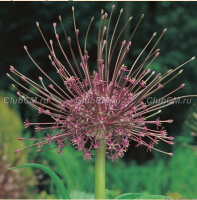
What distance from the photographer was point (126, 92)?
1156mm

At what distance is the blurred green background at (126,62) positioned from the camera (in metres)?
3.45

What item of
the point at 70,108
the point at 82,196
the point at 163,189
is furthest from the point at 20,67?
the point at 70,108

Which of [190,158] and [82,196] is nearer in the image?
[82,196]

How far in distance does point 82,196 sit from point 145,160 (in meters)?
3.08

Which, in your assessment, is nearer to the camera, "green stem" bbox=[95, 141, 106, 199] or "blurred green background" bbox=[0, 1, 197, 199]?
"green stem" bbox=[95, 141, 106, 199]

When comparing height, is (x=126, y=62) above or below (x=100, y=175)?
above

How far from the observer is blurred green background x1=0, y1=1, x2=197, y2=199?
11.3 feet

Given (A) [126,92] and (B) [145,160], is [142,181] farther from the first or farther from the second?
(A) [126,92]

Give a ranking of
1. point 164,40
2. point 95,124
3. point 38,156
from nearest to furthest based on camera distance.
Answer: point 95,124
point 38,156
point 164,40

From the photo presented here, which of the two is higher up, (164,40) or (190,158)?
(164,40)

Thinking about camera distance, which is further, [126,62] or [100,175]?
[126,62]

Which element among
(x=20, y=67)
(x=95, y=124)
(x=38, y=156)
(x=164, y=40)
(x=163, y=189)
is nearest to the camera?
(x=95, y=124)

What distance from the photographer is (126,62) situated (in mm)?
4316

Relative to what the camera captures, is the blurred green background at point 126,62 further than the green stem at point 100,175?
Yes
